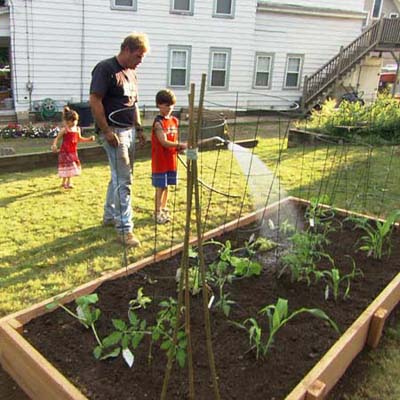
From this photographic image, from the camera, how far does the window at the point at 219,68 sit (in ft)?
42.7

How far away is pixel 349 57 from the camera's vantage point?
1506 centimetres

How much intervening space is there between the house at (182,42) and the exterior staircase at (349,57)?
520 millimetres

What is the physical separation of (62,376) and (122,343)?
0.28 meters

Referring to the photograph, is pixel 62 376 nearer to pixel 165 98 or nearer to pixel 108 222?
pixel 108 222

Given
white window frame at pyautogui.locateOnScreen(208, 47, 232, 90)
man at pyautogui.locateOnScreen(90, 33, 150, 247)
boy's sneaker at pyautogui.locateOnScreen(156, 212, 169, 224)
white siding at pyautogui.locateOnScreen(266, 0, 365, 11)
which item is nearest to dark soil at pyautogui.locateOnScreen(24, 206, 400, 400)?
man at pyautogui.locateOnScreen(90, 33, 150, 247)

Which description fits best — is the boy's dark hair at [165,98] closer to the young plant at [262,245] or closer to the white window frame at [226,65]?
the young plant at [262,245]

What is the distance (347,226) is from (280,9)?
475 inches

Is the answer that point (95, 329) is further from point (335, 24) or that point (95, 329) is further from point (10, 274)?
point (335, 24)

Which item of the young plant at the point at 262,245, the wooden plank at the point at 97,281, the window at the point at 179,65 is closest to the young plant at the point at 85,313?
the wooden plank at the point at 97,281

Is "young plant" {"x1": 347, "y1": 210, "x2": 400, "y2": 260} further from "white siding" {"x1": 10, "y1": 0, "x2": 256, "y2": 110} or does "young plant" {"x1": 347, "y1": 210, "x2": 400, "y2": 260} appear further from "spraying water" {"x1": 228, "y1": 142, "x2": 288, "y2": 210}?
"white siding" {"x1": 10, "y1": 0, "x2": 256, "y2": 110}

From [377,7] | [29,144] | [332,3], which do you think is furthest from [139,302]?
[377,7]

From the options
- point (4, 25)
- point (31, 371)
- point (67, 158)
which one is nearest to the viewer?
point (31, 371)

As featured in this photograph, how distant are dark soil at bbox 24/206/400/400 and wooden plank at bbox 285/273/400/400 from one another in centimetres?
7

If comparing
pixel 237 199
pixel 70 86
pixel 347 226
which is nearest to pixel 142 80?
pixel 70 86
